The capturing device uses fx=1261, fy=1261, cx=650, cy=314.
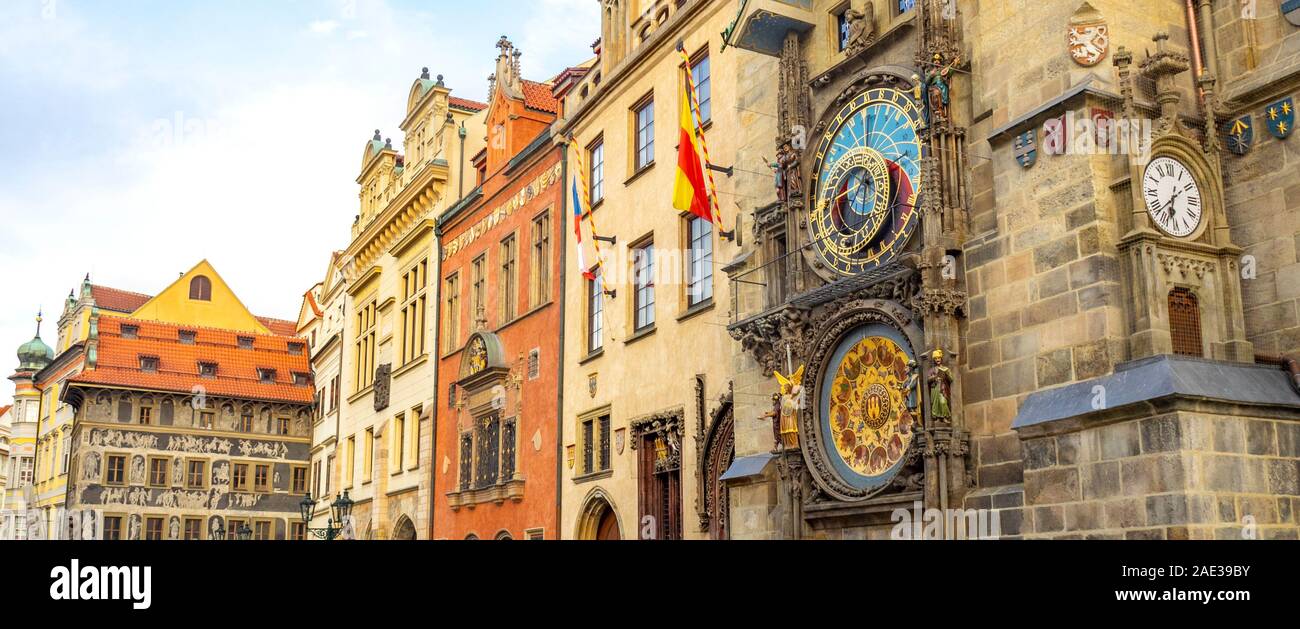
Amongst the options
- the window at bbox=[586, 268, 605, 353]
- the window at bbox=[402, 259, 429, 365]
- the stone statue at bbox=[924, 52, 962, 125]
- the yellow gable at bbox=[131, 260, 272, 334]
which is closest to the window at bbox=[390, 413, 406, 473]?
the window at bbox=[402, 259, 429, 365]

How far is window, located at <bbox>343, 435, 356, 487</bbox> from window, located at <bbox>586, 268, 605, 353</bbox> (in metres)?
17.0

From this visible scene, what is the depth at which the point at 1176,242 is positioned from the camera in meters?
9.94

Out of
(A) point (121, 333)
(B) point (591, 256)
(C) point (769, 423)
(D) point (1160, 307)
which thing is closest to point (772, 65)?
(C) point (769, 423)

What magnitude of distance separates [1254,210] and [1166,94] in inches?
48.2

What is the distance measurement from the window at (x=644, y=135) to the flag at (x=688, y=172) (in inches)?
193

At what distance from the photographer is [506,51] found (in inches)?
1211

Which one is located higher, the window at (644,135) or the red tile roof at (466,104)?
the red tile roof at (466,104)

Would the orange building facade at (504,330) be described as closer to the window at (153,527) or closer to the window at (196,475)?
the window at (196,475)

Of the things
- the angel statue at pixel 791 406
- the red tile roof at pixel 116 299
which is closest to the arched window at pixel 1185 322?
the angel statue at pixel 791 406

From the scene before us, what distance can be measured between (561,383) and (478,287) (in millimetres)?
6320

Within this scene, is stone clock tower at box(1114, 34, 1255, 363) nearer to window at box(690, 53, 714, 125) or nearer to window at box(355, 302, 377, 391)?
window at box(690, 53, 714, 125)

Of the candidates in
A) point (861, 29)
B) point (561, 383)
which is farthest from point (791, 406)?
point (561, 383)

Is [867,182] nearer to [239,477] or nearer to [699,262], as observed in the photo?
[699,262]

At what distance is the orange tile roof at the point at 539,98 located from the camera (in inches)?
1195
